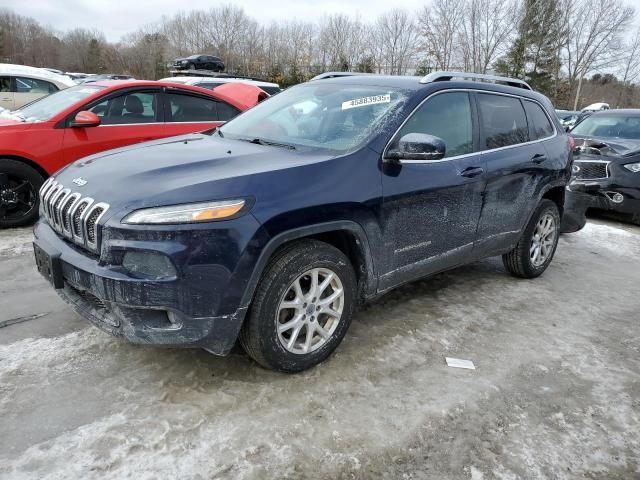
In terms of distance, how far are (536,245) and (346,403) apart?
114 inches

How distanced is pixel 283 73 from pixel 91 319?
48138 mm

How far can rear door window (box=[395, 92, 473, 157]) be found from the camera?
3287mm

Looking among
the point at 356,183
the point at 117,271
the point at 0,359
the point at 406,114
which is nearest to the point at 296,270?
the point at 356,183

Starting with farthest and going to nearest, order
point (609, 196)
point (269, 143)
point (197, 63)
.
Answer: point (197, 63) → point (609, 196) → point (269, 143)

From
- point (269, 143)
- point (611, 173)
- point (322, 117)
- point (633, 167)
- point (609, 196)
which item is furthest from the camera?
point (609, 196)

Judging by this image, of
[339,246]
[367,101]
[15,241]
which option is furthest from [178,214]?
[15,241]

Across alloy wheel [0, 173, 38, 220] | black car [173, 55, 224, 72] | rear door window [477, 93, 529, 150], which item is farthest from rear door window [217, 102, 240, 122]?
black car [173, 55, 224, 72]

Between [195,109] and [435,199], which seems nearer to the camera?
[435,199]

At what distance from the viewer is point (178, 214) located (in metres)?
2.29

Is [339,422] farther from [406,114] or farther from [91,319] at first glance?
[406,114]

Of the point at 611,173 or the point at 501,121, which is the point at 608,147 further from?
the point at 501,121

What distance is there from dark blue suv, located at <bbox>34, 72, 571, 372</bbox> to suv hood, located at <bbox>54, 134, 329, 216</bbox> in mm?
10

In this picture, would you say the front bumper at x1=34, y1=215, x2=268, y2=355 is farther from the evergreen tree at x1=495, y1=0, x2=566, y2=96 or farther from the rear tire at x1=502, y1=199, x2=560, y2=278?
the evergreen tree at x1=495, y1=0, x2=566, y2=96

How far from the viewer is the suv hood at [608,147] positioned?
24.6 ft
